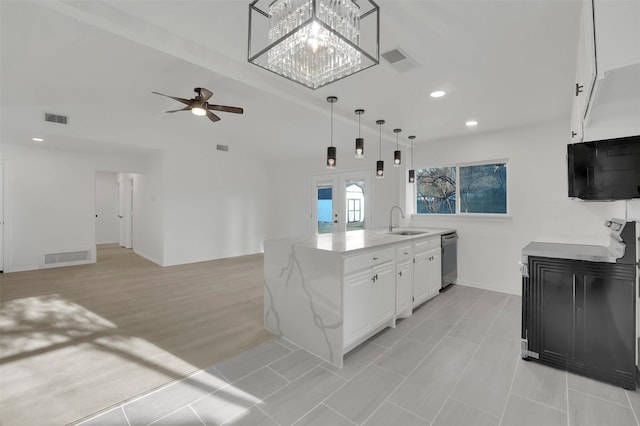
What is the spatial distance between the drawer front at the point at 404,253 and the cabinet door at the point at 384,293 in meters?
0.16

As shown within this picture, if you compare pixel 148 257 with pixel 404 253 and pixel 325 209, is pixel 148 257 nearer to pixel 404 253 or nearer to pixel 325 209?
pixel 325 209

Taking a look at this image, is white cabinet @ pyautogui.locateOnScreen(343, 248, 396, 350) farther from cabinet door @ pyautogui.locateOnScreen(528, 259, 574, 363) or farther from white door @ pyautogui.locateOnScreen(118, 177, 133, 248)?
white door @ pyautogui.locateOnScreen(118, 177, 133, 248)

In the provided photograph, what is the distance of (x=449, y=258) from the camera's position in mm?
4363

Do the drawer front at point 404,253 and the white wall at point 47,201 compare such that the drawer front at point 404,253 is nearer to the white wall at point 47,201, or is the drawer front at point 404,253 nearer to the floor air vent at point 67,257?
the white wall at point 47,201

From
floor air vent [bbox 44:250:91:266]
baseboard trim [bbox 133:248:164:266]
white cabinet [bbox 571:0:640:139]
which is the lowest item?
baseboard trim [bbox 133:248:164:266]

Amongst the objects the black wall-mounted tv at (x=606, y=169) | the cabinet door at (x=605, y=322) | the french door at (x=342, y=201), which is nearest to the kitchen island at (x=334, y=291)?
the cabinet door at (x=605, y=322)

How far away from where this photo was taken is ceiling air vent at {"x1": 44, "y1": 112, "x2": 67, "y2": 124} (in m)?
4.23

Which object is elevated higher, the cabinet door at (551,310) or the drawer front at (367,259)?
the drawer front at (367,259)

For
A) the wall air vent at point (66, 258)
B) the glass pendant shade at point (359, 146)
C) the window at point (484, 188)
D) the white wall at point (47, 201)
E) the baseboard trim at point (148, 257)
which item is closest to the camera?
the glass pendant shade at point (359, 146)

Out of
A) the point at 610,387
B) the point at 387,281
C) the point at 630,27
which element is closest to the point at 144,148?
the point at 387,281

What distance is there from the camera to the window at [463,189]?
4430 mm

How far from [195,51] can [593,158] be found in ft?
10.3

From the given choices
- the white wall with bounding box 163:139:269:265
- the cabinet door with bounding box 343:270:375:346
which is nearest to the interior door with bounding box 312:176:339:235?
the white wall with bounding box 163:139:269:265

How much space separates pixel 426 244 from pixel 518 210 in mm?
1688
